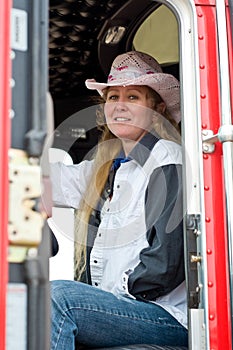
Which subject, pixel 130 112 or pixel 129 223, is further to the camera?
pixel 130 112

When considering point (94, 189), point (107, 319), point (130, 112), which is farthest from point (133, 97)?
point (107, 319)

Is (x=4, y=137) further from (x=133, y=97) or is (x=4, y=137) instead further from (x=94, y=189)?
(x=94, y=189)

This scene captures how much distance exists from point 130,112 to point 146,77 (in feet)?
0.46

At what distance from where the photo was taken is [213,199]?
7.39 feet

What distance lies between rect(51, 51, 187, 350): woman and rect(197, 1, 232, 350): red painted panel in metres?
0.27

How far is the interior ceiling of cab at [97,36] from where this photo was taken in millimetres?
3051

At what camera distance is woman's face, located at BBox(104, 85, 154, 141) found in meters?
2.78

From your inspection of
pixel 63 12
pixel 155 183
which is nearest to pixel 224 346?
pixel 155 183

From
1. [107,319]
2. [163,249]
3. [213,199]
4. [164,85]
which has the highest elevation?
[164,85]

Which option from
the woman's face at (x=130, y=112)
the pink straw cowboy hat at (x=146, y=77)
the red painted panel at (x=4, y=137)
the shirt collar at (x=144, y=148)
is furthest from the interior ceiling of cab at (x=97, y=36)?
the red painted panel at (x=4, y=137)

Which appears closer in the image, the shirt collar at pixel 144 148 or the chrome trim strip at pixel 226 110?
the chrome trim strip at pixel 226 110

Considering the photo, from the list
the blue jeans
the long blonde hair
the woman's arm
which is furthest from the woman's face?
the blue jeans

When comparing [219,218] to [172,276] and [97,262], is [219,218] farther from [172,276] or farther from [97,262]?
[97,262]

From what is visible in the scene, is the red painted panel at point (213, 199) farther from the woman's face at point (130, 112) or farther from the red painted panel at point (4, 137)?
the red painted panel at point (4, 137)
